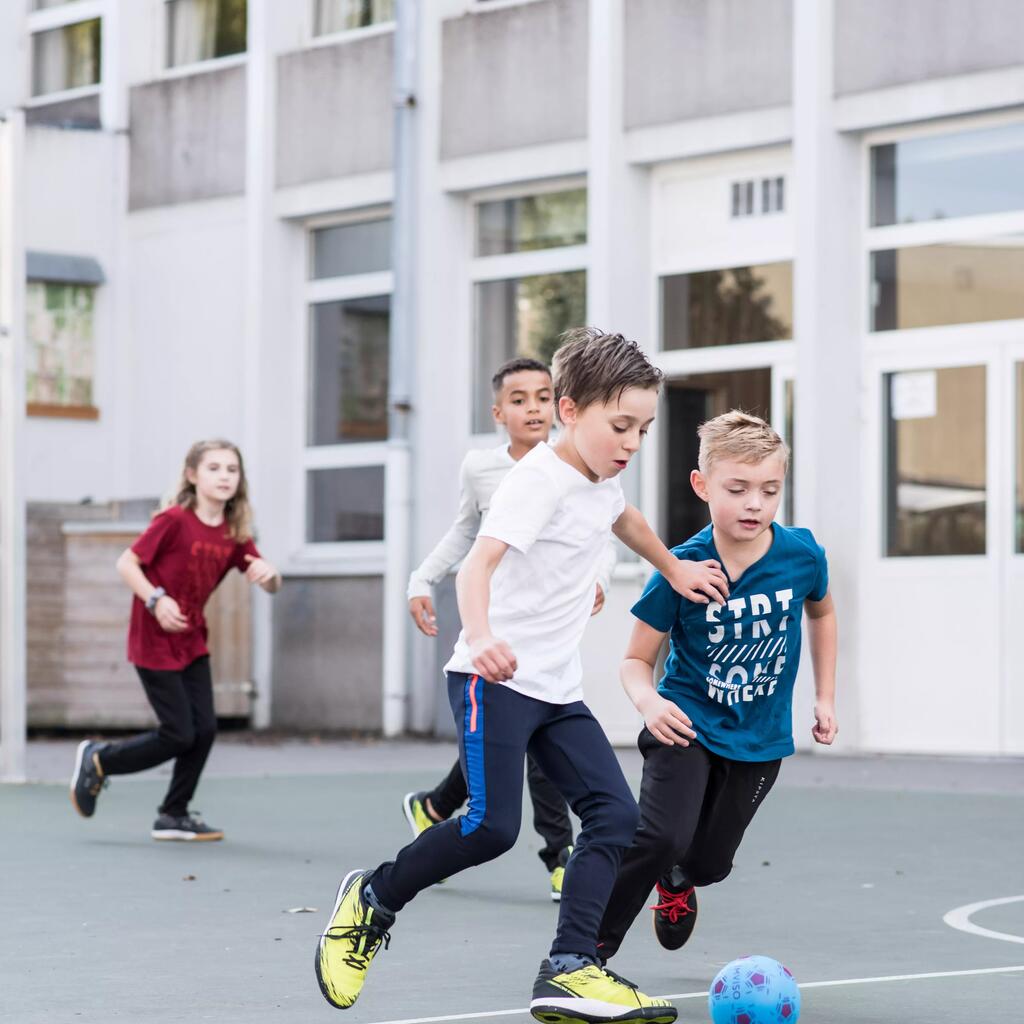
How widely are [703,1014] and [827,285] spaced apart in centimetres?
958

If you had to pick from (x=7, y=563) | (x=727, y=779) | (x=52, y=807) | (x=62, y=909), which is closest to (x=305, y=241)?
(x=7, y=563)

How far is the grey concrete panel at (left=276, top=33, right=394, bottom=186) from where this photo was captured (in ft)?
56.7

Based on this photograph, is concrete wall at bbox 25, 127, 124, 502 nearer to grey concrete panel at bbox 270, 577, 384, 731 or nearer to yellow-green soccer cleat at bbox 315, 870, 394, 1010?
grey concrete panel at bbox 270, 577, 384, 731

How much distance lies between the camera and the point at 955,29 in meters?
13.8

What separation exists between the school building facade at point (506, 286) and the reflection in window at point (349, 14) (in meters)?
0.03

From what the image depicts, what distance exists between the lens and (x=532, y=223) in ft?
55.1

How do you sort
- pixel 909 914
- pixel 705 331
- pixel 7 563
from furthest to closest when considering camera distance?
pixel 705 331 → pixel 7 563 → pixel 909 914

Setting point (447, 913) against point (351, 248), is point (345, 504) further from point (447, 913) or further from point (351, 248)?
point (447, 913)

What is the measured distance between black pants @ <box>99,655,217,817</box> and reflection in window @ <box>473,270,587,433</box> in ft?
23.3

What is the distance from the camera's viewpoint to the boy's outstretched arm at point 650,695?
5.60 m

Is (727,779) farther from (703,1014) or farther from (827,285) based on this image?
(827,285)

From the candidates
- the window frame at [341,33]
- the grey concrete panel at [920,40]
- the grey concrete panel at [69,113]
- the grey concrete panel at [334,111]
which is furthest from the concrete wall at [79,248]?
the grey concrete panel at [920,40]

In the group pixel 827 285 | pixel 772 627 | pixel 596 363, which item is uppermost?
pixel 827 285

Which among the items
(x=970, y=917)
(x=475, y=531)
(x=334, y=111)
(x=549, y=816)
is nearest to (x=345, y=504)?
(x=334, y=111)
